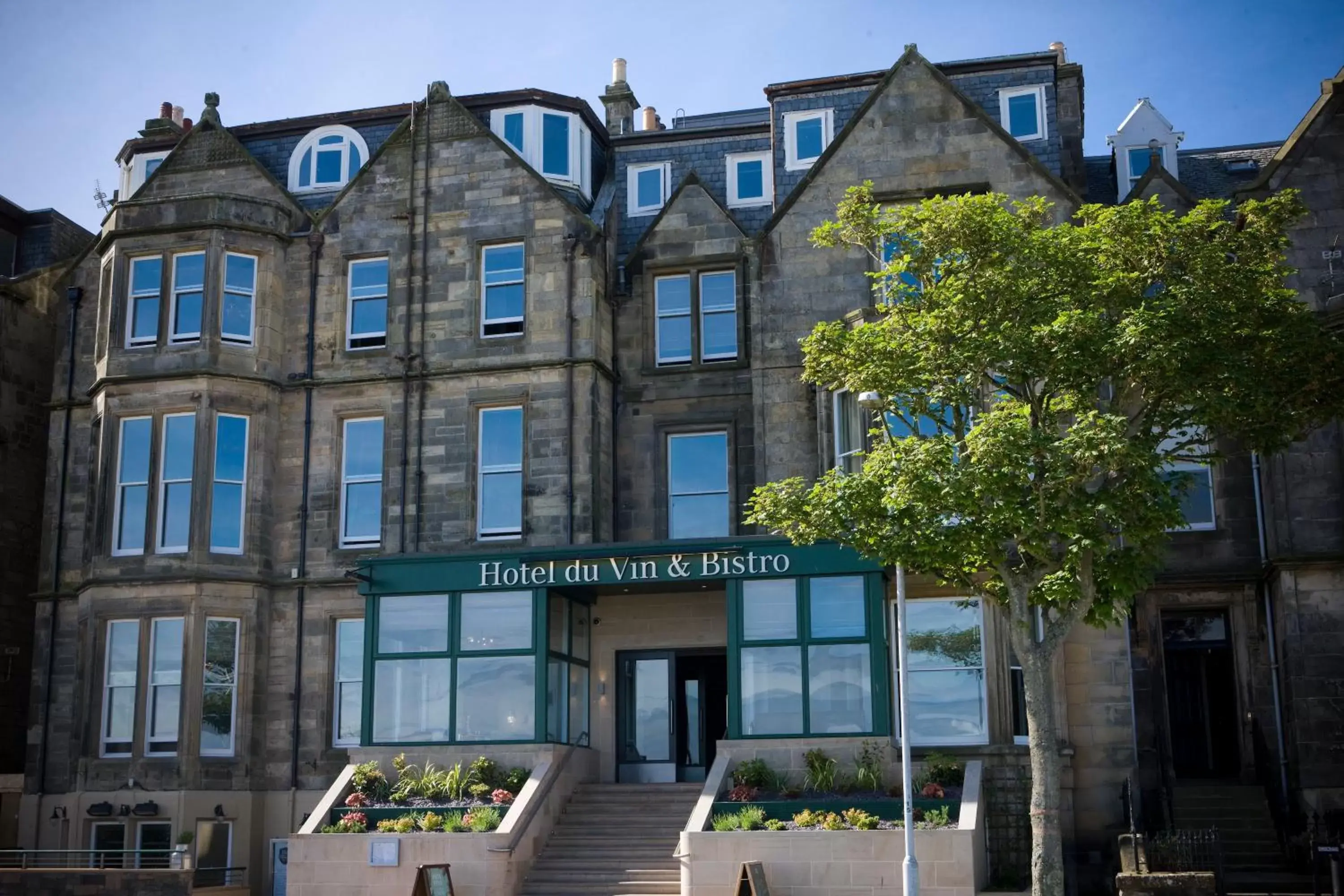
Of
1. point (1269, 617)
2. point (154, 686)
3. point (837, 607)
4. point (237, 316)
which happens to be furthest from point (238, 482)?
point (1269, 617)

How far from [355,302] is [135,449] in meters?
5.32

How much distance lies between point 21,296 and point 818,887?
2241 cm

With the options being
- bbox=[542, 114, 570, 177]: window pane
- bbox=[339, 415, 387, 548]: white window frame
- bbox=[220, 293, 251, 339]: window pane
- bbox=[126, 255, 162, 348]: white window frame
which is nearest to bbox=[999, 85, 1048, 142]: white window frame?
bbox=[542, 114, 570, 177]: window pane

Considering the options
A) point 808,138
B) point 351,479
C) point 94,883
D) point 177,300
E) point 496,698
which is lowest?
point 94,883

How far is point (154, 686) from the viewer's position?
100ft

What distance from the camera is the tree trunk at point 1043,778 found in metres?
20.1

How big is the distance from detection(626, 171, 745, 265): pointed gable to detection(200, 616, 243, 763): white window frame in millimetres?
10754

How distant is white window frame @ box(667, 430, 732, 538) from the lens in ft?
103

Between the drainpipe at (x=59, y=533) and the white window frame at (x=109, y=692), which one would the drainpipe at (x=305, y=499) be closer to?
the white window frame at (x=109, y=692)

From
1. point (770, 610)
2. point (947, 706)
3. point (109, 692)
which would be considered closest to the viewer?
point (770, 610)

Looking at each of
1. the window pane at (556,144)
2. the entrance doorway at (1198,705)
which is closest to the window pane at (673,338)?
the window pane at (556,144)

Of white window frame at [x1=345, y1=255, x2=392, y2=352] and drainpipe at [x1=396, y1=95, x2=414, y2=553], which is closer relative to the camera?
drainpipe at [x1=396, y1=95, x2=414, y2=553]

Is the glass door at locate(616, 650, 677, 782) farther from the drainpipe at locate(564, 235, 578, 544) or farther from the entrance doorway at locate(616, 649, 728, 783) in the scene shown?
the drainpipe at locate(564, 235, 578, 544)

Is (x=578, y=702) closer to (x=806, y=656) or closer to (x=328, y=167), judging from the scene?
(x=806, y=656)
